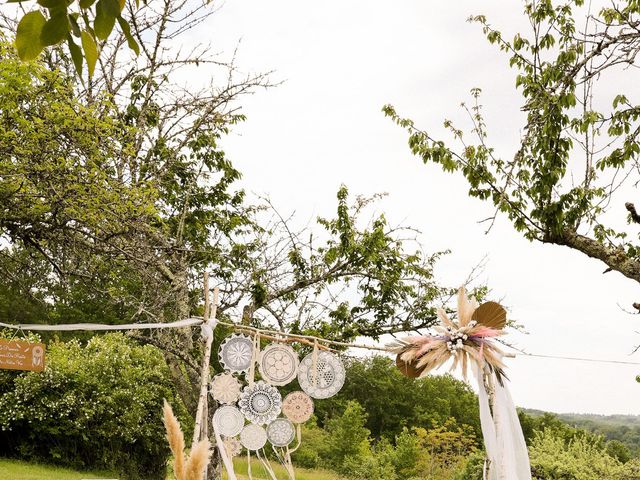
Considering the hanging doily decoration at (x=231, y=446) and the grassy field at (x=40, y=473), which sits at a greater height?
the hanging doily decoration at (x=231, y=446)

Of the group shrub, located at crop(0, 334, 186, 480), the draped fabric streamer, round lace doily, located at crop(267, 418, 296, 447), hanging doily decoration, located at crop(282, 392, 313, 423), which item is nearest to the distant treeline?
shrub, located at crop(0, 334, 186, 480)

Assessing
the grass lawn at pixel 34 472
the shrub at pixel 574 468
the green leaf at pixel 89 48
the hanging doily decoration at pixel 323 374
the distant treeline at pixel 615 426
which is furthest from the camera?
the distant treeline at pixel 615 426

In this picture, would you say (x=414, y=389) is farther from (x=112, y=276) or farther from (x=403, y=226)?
(x=112, y=276)

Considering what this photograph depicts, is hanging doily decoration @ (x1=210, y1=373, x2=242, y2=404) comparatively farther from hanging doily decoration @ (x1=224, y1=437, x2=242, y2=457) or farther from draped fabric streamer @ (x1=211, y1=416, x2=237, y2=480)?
hanging doily decoration @ (x1=224, y1=437, x2=242, y2=457)

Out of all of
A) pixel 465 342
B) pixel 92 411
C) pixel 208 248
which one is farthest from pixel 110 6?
pixel 92 411

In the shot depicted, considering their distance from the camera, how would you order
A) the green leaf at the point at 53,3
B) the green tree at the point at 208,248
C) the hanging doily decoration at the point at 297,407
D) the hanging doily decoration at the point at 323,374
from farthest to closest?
the green tree at the point at 208,248 < the hanging doily decoration at the point at 297,407 < the hanging doily decoration at the point at 323,374 < the green leaf at the point at 53,3

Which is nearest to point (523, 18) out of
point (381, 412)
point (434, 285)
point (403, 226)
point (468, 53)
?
point (468, 53)

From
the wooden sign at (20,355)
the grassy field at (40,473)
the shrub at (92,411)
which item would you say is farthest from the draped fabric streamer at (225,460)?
the shrub at (92,411)

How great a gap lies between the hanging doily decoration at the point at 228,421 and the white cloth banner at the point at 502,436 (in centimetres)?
216

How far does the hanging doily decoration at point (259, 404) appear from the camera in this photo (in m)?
4.68

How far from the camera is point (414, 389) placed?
71.6 ft

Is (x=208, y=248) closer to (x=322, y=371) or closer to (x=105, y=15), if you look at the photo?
(x=322, y=371)

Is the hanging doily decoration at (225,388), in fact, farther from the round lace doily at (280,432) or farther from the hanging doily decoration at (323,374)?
the hanging doily decoration at (323,374)

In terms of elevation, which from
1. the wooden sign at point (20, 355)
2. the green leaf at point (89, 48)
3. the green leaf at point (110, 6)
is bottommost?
the wooden sign at point (20, 355)
